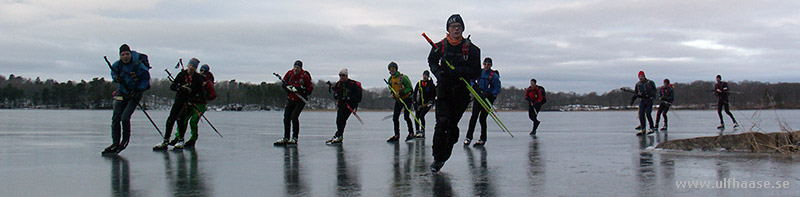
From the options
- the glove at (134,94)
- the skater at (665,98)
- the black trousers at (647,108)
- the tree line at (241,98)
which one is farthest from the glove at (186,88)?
the tree line at (241,98)

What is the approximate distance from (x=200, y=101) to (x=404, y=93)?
13.9 feet

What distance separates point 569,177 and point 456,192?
4.61 feet

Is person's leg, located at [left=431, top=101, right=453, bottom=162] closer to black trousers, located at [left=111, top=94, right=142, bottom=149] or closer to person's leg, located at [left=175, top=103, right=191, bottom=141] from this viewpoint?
black trousers, located at [left=111, top=94, right=142, bottom=149]

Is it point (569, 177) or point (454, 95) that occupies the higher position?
point (454, 95)

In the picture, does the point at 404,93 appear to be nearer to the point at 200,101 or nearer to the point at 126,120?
the point at 200,101

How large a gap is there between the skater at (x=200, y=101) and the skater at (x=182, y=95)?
0.12 metres

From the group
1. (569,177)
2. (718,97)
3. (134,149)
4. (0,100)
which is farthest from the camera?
(0,100)

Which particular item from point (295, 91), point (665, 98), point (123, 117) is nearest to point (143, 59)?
point (123, 117)

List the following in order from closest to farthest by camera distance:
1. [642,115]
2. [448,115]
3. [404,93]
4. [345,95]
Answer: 1. [448,115]
2. [345,95]
3. [404,93]
4. [642,115]

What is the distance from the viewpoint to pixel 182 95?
403 inches

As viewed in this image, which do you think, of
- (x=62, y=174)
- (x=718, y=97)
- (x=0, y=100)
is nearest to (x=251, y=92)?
(x=0, y=100)

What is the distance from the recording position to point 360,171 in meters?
6.52

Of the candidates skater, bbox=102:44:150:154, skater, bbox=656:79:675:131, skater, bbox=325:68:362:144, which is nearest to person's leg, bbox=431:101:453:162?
skater, bbox=102:44:150:154

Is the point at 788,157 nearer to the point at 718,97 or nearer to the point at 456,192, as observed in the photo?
the point at 456,192
